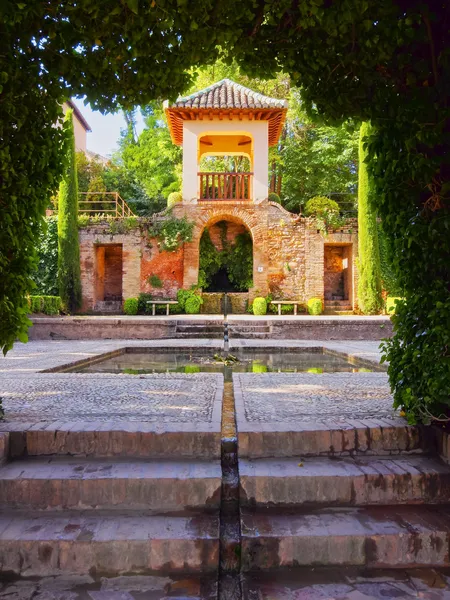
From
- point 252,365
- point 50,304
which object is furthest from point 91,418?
point 50,304

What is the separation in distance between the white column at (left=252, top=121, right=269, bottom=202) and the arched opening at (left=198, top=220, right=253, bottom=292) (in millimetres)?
2214

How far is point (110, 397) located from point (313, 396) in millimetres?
1830

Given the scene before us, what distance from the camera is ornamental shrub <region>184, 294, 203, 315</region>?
1661cm

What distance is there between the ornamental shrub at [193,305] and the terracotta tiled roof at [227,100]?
286 inches

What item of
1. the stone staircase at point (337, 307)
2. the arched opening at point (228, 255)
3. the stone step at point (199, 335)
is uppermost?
the arched opening at point (228, 255)

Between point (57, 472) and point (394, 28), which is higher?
point (394, 28)

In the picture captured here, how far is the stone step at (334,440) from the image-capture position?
267cm

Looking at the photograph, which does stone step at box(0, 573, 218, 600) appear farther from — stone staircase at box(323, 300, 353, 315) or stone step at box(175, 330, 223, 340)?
stone staircase at box(323, 300, 353, 315)

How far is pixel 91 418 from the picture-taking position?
304cm

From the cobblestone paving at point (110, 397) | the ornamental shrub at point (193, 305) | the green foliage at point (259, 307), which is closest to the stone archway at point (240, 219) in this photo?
the green foliage at point (259, 307)

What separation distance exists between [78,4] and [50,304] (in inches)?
533

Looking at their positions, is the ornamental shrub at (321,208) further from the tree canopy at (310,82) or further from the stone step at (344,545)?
the stone step at (344,545)

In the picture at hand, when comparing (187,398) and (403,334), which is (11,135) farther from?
(403,334)

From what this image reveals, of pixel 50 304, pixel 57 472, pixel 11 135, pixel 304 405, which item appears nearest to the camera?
pixel 57 472
